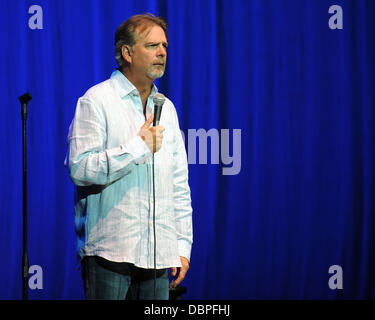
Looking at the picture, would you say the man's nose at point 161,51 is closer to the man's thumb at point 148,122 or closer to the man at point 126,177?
the man at point 126,177

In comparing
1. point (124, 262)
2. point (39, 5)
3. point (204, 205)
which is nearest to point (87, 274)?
point (124, 262)

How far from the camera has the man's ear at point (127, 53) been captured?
207 cm

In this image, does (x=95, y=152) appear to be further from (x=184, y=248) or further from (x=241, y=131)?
(x=241, y=131)

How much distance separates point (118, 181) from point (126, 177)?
30 millimetres

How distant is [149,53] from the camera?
6.72ft

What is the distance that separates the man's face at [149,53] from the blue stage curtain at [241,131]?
1.46 meters

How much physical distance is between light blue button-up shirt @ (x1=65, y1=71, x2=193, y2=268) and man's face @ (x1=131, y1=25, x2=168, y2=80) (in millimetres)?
72

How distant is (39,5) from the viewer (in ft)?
11.3

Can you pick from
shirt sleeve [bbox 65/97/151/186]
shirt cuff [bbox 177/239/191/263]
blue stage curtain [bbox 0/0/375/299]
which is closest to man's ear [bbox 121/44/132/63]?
shirt sleeve [bbox 65/97/151/186]

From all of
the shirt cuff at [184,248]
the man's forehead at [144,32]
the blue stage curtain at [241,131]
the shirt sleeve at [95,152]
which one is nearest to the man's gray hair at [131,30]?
the man's forehead at [144,32]

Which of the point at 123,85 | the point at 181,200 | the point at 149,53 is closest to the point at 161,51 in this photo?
the point at 149,53

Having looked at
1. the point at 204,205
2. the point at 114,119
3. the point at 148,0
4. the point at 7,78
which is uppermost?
the point at 148,0

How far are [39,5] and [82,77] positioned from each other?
49 cm
